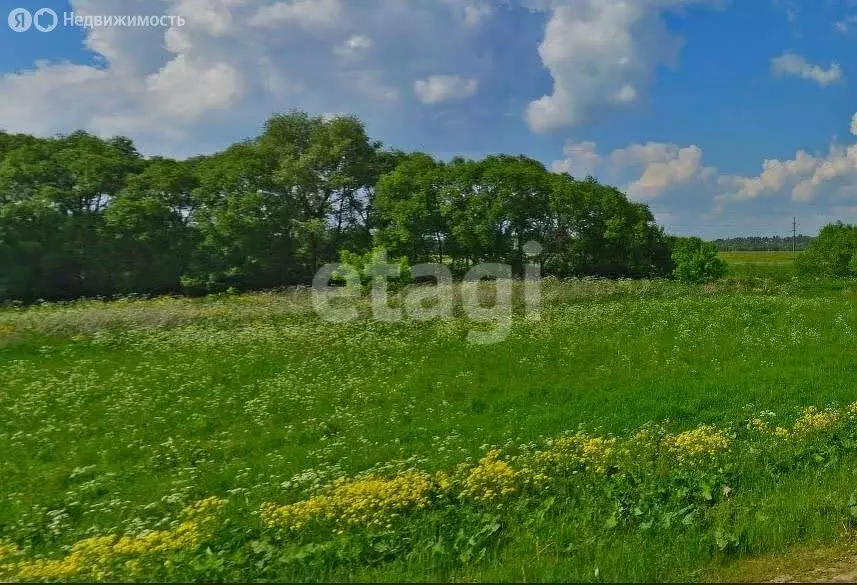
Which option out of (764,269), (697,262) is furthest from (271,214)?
(764,269)

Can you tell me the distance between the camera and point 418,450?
10.9m

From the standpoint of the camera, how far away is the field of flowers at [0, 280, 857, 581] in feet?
19.9

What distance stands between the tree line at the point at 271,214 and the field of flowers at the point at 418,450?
773 inches

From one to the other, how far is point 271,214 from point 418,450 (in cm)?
3729

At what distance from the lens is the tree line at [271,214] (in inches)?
1608

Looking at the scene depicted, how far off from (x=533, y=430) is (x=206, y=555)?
7113mm

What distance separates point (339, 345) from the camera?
20.5 meters

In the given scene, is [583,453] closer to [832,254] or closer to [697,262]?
[697,262]

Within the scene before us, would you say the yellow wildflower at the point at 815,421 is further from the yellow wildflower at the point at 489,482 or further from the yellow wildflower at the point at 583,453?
the yellow wildflower at the point at 489,482

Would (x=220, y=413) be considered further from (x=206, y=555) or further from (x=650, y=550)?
(x=650, y=550)

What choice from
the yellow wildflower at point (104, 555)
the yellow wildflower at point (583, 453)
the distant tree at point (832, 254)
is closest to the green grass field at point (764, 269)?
the distant tree at point (832, 254)

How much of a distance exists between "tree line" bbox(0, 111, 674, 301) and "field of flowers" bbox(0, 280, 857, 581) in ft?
64.4
